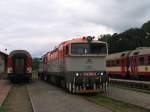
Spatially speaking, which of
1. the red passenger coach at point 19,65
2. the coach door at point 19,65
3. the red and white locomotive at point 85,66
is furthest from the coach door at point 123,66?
the red and white locomotive at point 85,66

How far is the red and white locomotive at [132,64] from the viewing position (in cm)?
2865

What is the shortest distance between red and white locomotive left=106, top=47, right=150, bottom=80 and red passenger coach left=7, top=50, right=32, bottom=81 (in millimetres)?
10025

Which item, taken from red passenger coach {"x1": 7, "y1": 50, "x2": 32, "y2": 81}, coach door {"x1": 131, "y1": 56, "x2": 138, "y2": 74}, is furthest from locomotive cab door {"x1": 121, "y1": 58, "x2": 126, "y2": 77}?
red passenger coach {"x1": 7, "y1": 50, "x2": 32, "y2": 81}

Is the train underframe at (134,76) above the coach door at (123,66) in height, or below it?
below

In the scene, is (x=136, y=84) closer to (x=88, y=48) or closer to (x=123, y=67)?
(x=88, y=48)

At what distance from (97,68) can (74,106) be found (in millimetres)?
5895

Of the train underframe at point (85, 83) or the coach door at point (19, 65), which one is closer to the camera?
the train underframe at point (85, 83)

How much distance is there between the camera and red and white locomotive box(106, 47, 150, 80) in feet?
94.0

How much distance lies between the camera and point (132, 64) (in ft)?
105

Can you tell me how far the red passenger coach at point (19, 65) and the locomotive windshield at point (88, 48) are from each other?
14.7 metres

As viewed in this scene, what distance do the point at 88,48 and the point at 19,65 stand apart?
15.5 m

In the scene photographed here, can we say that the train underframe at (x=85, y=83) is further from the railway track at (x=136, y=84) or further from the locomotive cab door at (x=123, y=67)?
the locomotive cab door at (x=123, y=67)

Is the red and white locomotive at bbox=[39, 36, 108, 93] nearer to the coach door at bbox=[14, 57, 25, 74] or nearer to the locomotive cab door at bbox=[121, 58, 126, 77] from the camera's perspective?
the coach door at bbox=[14, 57, 25, 74]

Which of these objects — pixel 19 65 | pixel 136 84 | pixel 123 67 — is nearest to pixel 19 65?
pixel 19 65
